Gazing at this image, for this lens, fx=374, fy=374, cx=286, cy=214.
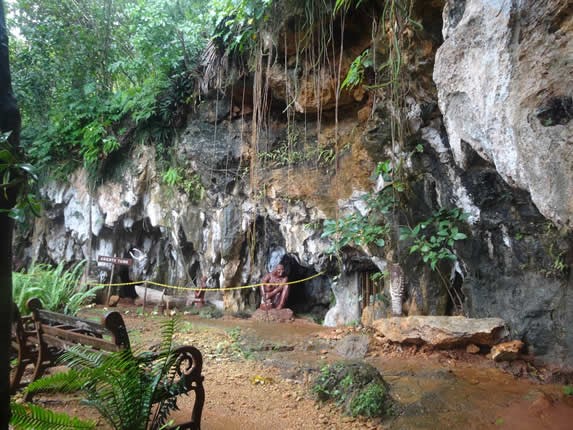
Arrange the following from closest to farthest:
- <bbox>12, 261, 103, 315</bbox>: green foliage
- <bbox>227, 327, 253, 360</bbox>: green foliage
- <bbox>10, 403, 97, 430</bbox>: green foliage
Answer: <bbox>10, 403, 97, 430</bbox>: green foliage, <bbox>227, 327, 253, 360</bbox>: green foliage, <bbox>12, 261, 103, 315</bbox>: green foliage

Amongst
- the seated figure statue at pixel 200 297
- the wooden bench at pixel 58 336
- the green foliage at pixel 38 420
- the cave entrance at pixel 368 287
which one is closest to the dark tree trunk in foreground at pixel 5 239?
the green foliage at pixel 38 420

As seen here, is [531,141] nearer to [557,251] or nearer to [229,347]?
[557,251]

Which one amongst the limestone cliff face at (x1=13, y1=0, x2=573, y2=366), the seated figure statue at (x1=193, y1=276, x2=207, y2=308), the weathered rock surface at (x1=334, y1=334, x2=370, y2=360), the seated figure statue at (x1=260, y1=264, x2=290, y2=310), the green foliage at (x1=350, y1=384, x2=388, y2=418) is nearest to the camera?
the limestone cliff face at (x1=13, y1=0, x2=573, y2=366)

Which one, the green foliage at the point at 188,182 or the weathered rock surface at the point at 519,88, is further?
the green foliage at the point at 188,182

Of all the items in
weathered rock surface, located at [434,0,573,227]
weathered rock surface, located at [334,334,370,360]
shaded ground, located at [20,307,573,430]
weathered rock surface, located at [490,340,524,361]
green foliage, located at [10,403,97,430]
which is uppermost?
weathered rock surface, located at [434,0,573,227]

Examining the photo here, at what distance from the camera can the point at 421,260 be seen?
20.3 ft

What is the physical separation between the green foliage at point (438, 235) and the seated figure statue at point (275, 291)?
3.82 m

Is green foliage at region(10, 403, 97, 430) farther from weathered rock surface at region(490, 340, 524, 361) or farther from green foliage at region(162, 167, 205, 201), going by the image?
green foliage at region(162, 167, 205, 201)

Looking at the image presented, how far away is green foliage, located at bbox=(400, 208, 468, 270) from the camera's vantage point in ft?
17.8

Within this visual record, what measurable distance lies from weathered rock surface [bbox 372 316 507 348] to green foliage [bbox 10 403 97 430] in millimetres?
4439

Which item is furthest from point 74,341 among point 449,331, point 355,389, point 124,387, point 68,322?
point 449,331

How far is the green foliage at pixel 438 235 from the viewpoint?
5.43 m

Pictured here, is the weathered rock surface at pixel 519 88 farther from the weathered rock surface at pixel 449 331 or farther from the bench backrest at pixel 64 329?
the bench backrest at pixel 64 329

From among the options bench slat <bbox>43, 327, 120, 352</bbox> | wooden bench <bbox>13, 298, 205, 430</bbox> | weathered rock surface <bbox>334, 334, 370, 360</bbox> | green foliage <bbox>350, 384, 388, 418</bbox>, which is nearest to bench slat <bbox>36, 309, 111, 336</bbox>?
wooden bench <bbox>13, 298, 205, 430</bbox>
